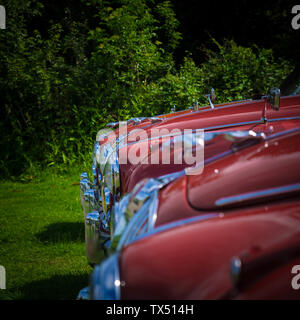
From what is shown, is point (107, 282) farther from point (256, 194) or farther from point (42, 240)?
point (42, 240)

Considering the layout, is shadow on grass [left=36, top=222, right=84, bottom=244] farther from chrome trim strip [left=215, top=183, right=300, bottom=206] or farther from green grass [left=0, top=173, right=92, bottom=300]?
chrome trim strip [left=215, top=183, right=300, bottom=206]

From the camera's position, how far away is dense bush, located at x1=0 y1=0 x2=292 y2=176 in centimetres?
686

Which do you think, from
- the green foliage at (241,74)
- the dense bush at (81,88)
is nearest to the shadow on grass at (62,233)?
the dense bush at (81,88)

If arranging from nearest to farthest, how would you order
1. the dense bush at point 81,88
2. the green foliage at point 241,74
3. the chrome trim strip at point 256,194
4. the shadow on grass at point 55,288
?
the chrome trim strip at point 256,194 → the shadow on grass at point 55,288 → the dense bush at point 81,88 → the green foliage at point 241,74

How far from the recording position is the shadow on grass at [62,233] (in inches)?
160

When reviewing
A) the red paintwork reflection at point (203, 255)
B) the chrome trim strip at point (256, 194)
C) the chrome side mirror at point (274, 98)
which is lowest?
the red paintwork reflection at point (203, 255)

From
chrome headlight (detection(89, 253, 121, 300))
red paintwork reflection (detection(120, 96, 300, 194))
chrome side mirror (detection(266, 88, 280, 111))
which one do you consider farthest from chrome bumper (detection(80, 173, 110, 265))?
chrome headlight (detection(89, 253, 121, 300))

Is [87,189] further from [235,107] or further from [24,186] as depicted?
[24,186]

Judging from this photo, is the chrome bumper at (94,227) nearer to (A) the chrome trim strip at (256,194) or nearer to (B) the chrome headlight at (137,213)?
(B) the chrome headlight at (137,213)

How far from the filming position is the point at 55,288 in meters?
3.05

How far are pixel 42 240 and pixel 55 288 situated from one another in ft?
3.58

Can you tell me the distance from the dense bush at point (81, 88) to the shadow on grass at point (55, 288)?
3601 millimetres

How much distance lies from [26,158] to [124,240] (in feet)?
18.3
